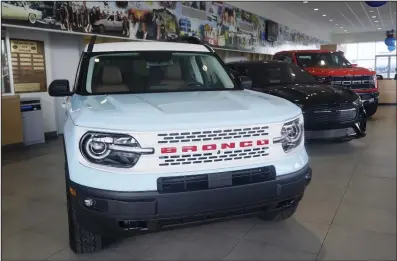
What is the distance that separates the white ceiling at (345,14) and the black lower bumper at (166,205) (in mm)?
14344

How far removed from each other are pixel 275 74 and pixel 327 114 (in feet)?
4.65

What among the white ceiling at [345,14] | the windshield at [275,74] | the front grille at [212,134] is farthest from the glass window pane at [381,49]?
the front grille at [212,134]

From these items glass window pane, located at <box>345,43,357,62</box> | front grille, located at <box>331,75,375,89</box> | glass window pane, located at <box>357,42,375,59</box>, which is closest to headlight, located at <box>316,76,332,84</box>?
front grille, located at <box>331,75,375,89</box>

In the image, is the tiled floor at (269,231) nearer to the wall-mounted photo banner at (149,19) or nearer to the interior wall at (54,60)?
the wall-mounted photo banner at (149,19)

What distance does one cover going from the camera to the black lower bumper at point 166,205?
176cm

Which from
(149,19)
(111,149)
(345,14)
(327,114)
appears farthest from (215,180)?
(345,14)

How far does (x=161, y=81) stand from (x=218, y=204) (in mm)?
1321

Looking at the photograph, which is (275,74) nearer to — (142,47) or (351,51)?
(142,47)

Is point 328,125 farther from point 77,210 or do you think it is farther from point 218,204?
point 77,210

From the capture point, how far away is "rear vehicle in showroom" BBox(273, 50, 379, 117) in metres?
7.07

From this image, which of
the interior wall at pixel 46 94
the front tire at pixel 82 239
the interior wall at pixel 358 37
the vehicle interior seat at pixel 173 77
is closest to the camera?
Result: the front tire at pixel 82 239

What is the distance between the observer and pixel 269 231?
2.62 meters

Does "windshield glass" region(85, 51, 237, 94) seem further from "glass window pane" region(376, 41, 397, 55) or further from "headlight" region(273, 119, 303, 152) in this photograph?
"glass window pane" region(376, 41, 397, 55)

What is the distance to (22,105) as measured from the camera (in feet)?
20.7
